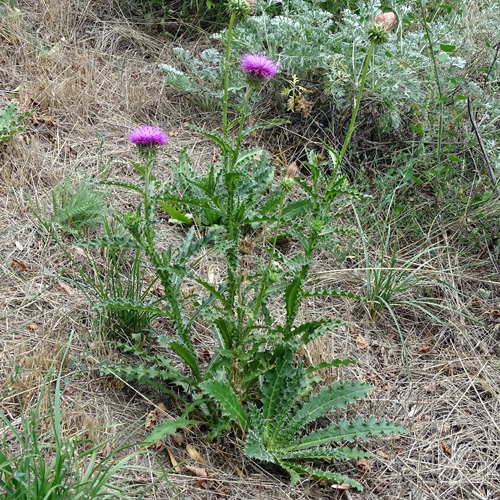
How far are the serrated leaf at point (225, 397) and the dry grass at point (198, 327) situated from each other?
0.20m

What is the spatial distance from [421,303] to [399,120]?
3.67 feet

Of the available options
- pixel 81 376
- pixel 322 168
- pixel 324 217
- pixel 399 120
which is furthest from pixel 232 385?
pixel 399 120

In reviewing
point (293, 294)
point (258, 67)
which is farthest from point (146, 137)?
point (293, 294)

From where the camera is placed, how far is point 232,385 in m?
2.03

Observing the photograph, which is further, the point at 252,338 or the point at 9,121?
the point at 9,121

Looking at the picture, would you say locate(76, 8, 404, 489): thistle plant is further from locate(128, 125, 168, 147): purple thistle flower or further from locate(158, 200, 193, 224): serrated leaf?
locate(158, 200, 193, 224): serrated leaf

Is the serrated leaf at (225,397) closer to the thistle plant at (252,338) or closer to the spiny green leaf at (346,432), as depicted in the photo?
the thistle plant at (252,338)

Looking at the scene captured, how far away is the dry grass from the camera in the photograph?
77.5 inches

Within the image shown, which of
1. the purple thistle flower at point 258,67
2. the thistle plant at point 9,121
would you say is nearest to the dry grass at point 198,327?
the thistle plant at point 9,121

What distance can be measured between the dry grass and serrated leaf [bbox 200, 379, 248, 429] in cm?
20

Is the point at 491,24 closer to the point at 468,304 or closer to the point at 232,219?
the point at 468,304

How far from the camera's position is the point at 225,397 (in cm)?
182

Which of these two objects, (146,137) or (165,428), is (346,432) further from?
(146,137)

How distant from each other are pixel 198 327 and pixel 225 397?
65 centimetres
